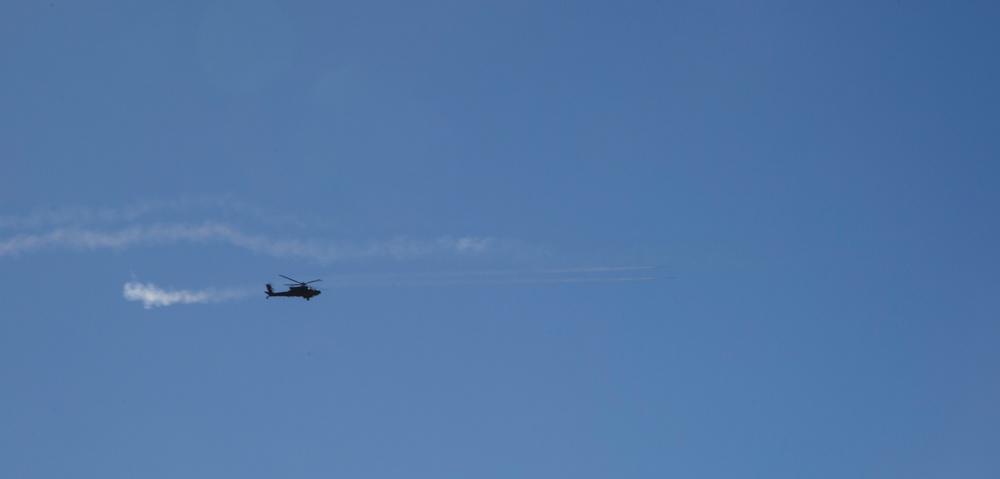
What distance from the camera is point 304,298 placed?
58469mm

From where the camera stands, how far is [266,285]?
A: 192ft

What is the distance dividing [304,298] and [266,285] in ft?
14.2
